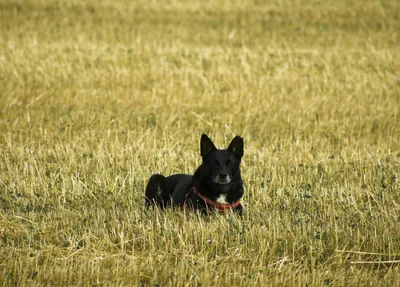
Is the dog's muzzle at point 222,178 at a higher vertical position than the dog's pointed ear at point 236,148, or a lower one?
lower

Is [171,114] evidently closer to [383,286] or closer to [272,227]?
[272,227]

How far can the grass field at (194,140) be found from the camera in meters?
5.23

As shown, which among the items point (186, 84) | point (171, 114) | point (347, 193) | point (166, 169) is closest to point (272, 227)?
point (347, 193)

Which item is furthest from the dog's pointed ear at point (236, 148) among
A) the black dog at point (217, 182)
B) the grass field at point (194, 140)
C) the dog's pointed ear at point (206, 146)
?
the grass field at point (194, 140)

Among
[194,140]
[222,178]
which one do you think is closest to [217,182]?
[222,178]

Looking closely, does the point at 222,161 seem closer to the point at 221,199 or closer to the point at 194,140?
the point at 221,199

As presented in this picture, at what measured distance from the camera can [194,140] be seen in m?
10.1

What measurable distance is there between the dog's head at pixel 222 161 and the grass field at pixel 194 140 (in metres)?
0.35

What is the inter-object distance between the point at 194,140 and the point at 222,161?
3933 mm

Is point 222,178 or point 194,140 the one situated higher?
point 222,178

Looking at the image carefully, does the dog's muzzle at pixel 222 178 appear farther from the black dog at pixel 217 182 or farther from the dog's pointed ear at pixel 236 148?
the dog's pointed ear at pixel 236 148

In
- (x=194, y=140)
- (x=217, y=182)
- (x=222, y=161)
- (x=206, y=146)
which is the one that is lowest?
(x=194, y=140)

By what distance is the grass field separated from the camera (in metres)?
5.23

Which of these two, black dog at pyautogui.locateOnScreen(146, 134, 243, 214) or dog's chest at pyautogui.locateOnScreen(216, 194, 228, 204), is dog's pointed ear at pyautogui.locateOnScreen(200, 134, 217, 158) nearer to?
black dog at pyautogui.locateOnScreen(146, 134, 243, 214)
